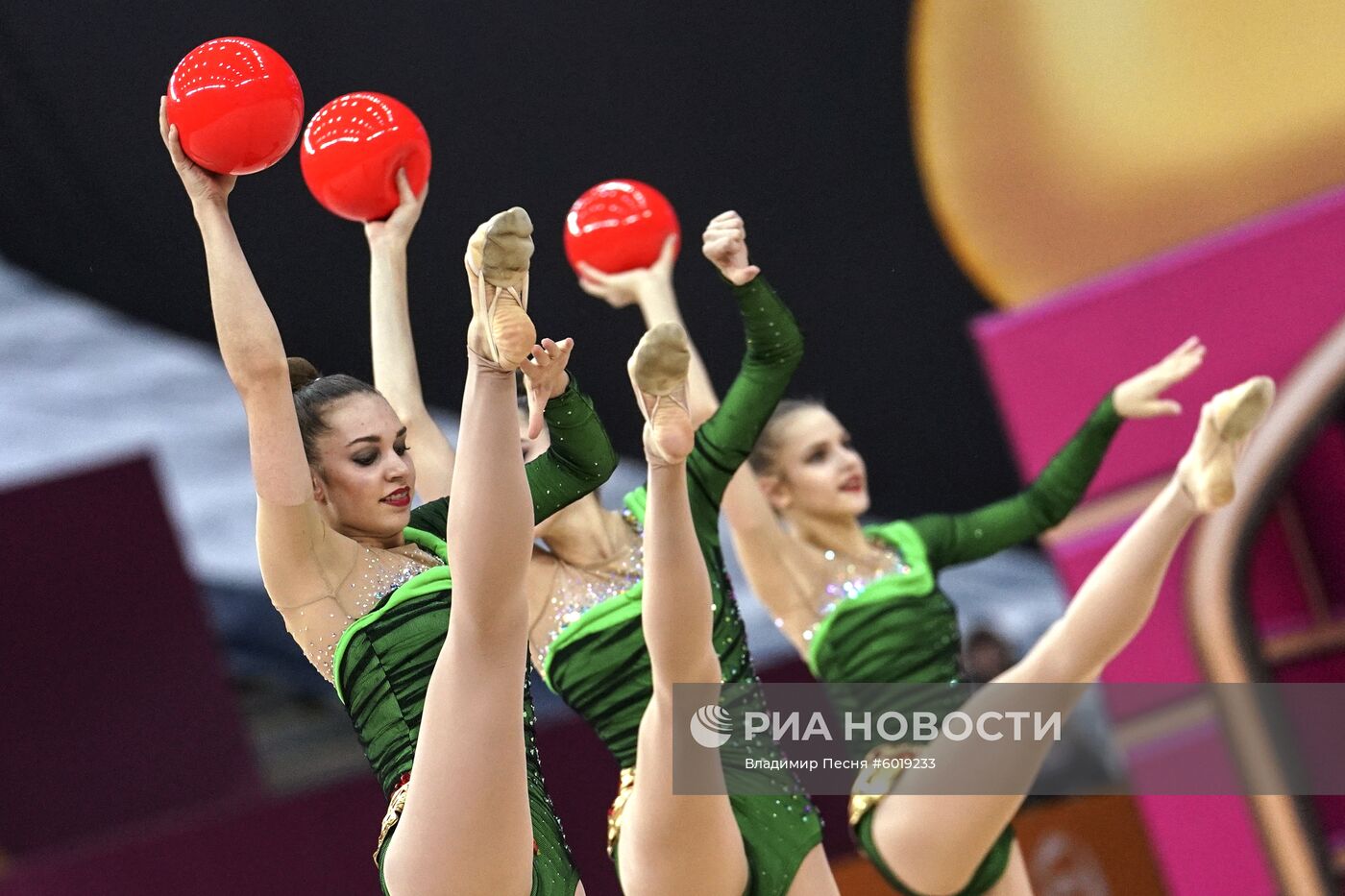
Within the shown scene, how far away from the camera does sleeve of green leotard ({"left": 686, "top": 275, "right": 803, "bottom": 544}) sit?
247cm

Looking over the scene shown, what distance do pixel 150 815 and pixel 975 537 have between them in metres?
2.09

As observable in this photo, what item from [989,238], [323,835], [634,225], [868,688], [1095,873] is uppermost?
[634,225]

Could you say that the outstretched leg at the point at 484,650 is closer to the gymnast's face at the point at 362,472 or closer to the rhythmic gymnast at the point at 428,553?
the rhythmic gymnast at the point at 428,553

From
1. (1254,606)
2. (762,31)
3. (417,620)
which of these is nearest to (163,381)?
(762,31)

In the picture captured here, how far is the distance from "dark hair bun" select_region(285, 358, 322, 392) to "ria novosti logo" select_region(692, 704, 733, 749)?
2.30ft

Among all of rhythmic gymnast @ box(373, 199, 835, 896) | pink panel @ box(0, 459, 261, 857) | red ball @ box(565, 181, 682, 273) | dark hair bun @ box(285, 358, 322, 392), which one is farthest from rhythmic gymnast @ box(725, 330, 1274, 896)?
pink panel @ box(0, 459, 261, 857)

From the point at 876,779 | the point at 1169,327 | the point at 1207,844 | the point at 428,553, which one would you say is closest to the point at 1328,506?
the point at 1169,327

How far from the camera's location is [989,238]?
4258 millimetres

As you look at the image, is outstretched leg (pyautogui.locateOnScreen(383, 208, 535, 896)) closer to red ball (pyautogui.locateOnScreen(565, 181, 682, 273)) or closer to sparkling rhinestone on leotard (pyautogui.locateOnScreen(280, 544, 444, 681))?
sparkling rhinestone on leotard (pyautogui.locateOnScreen(280, 544, 444, 681))

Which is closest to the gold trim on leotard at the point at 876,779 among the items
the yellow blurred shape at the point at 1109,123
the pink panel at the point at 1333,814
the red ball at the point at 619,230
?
the red ball at the point at 619,230

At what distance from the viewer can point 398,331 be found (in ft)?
7.96

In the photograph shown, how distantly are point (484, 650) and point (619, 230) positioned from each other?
111 centimetres

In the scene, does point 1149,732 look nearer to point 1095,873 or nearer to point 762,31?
point 1095,873

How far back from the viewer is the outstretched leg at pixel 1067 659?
8.33 feet
